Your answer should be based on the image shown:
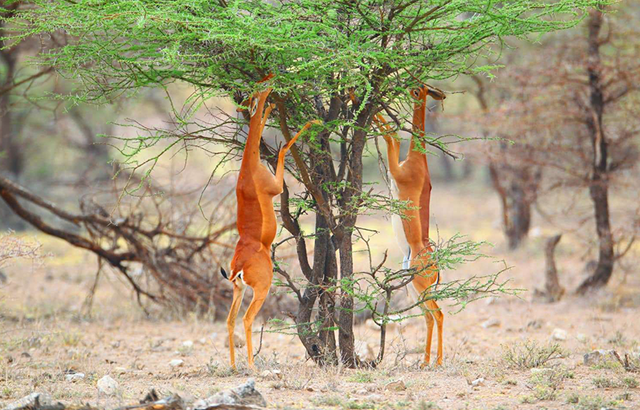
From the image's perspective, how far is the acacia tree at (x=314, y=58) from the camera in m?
5.23

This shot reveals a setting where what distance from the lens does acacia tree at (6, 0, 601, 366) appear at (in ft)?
17.2

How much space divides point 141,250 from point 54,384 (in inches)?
166

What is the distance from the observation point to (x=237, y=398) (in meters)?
4.59

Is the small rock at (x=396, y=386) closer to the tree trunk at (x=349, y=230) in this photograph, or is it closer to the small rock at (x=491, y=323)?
the tree trunk at (x=349, y=230)

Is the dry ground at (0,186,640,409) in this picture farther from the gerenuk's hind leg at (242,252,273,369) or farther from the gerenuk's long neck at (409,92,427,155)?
the gerenuk's long neck at (409,92,427,155)

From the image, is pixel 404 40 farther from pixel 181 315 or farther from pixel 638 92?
pixel 638 92

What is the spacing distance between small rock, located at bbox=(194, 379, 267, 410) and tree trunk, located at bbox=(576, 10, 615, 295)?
7947 millimetres

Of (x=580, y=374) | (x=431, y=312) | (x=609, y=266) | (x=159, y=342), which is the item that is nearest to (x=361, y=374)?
(x=431, y=312)

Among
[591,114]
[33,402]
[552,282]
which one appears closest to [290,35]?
[33,402]

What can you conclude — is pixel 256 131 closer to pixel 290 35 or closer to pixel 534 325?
pixel 290 35

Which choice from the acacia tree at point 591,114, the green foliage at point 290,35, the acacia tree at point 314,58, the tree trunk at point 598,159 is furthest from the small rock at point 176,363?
the tree trunk at point 598,159

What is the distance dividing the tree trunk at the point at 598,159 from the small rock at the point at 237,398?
795cm

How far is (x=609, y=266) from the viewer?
452 inches

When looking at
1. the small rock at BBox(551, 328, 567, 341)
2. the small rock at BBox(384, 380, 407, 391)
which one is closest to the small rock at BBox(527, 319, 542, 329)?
the small rock at BBox(551, 328, 567, 341)
